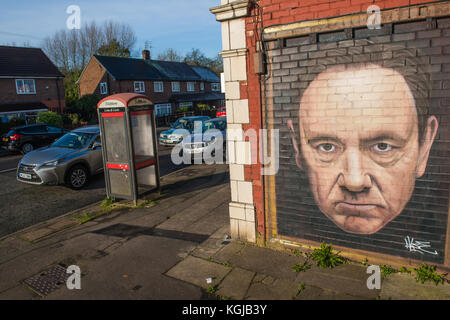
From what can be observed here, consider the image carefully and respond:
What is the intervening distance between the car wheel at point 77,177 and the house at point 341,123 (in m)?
6.25

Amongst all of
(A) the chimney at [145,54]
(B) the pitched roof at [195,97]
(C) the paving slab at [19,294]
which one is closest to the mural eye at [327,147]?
(C) the paving slab at [19,294]

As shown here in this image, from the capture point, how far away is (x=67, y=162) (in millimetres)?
9898

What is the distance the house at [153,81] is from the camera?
3700 cm

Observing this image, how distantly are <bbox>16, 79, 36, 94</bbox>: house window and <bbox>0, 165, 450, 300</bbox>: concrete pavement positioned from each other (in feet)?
91.0

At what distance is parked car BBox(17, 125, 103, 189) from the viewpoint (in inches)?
380

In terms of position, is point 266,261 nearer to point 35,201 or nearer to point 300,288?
point 300,288

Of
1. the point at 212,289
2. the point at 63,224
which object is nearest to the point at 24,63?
the point at 63,224

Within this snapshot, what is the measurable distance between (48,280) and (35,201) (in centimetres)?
496

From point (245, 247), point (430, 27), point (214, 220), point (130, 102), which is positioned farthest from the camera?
point (130, 102)

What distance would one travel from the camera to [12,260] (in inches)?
229

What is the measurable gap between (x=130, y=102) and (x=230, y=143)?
3.53 m
